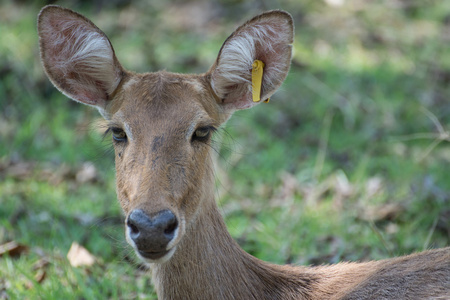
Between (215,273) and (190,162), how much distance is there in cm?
72

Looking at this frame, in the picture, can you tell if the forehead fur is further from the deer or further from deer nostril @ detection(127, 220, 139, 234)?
deer nostril @ detection(127, 220, 139, 234)

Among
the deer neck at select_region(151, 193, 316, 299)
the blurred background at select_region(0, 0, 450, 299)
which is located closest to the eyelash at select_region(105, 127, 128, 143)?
the blurred background at select_region(0, 0, 450, 299)

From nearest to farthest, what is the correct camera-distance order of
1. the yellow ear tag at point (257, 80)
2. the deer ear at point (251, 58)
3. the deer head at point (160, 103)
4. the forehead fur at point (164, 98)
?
the deer head at point (160, 103)
the forehead fur at point (164, 98)
the deer ear at point (251, 58)
the yellow ear tag at point (257, 80)

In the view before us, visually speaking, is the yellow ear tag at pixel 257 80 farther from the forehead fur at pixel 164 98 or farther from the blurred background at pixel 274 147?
the blurred background at pixel 274 147

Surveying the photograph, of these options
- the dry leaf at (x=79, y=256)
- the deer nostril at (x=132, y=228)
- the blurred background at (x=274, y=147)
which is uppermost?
the deer nostril at (x=132, y=228)

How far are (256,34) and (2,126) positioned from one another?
4.61 meters

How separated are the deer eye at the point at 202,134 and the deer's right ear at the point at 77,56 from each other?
68 centimetres

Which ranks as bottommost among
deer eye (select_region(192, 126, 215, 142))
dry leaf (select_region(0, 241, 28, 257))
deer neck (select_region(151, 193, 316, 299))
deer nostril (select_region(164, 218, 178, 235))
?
dry leaf (select_region(0, 241, 28, 257))

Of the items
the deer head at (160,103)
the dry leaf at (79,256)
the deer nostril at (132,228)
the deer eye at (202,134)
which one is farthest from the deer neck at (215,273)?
the dry leaf at (79,256)

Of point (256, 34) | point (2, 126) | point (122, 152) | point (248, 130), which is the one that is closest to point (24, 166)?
point (2, 126)

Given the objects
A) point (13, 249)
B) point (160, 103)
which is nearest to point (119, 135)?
point (160, 103)

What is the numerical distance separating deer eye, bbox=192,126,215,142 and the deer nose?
62cm

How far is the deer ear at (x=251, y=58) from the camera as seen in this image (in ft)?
11.9

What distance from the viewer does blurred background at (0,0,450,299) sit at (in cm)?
491
